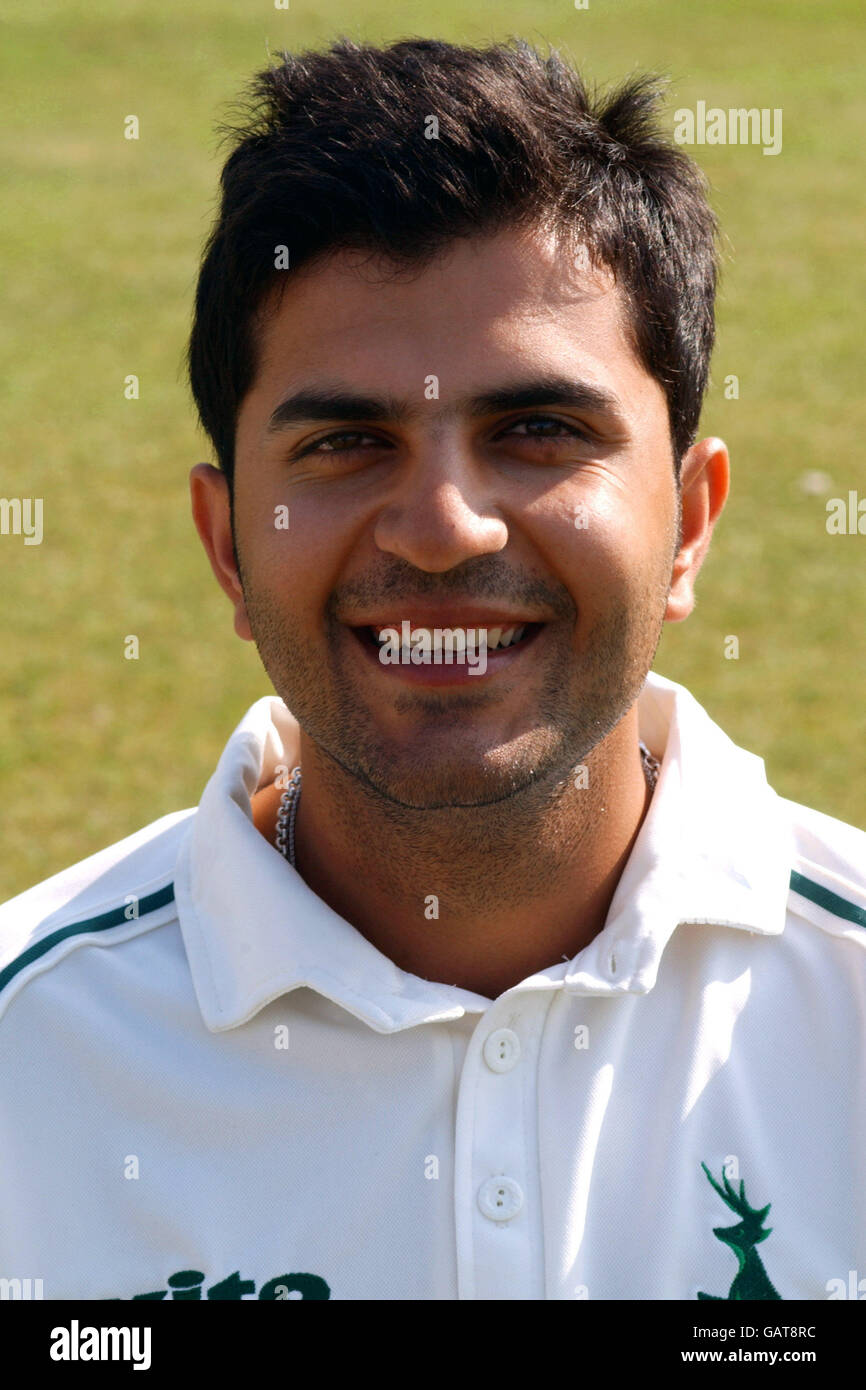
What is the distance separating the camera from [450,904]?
2838mm

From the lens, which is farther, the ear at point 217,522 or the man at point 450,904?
the ear at point 217,522

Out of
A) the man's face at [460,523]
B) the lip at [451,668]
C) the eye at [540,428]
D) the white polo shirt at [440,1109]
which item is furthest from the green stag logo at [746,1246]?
the eye at [540,428]

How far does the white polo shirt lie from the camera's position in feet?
8.44

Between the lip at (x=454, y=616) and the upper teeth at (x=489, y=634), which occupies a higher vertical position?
the lip at (x=454, y=616)

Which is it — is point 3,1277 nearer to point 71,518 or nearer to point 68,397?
point 71,518

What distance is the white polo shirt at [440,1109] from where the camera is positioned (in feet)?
8.44

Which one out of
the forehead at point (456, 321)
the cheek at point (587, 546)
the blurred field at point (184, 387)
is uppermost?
the blurred field at point (184, 387)

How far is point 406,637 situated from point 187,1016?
706 mm

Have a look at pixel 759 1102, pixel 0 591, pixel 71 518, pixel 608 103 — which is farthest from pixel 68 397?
pixel 759 1102

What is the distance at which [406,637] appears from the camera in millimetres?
Result: 2590

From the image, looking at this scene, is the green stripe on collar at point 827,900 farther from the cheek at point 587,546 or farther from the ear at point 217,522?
the ear at point 217,522

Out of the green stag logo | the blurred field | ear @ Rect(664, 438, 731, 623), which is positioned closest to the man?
the green stag logo

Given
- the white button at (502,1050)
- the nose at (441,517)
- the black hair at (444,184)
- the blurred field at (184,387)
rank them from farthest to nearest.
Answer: the blurred field at (184,387) < the black hair at (444,184) < the white button at (502,1050) < the nose at (441,517)

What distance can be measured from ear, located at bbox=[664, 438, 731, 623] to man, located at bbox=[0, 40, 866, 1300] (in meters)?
0.17
